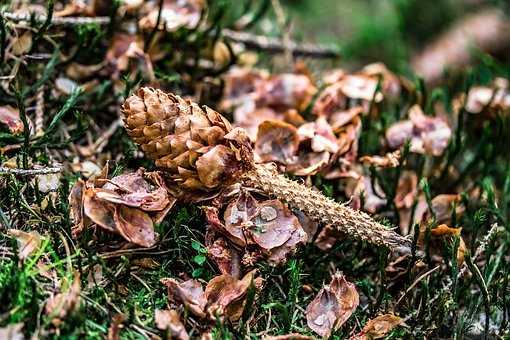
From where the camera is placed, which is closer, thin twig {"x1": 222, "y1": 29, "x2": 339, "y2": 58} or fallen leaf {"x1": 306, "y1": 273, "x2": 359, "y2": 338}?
fallen leaf {"x1": 306, "y1": 273, "x2": 359, "y2": 338}

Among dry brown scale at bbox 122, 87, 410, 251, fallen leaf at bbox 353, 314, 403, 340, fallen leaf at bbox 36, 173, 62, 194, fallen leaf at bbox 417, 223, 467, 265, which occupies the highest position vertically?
dry brown scale at bbox 122, 87, 410, 251

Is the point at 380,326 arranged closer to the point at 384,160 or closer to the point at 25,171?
the point at 384,160

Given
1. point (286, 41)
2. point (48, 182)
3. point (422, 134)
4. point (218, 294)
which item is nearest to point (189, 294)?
point (218, 294)

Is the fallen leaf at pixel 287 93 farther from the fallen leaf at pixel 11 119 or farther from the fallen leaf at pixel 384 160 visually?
the fallen leaf at pixel 11 119

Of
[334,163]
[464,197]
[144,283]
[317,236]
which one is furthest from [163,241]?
[464,197]

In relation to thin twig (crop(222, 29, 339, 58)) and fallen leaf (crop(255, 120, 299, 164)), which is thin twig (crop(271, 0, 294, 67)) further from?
fallen leaf (crop(255, 120, 299, 164))

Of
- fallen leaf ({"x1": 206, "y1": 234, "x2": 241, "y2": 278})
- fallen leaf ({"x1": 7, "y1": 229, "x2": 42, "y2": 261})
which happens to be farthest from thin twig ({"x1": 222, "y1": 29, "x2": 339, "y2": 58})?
fallen leaf ({"x1": 7, "y1": 229, "x2": 42, "y2": 261})
